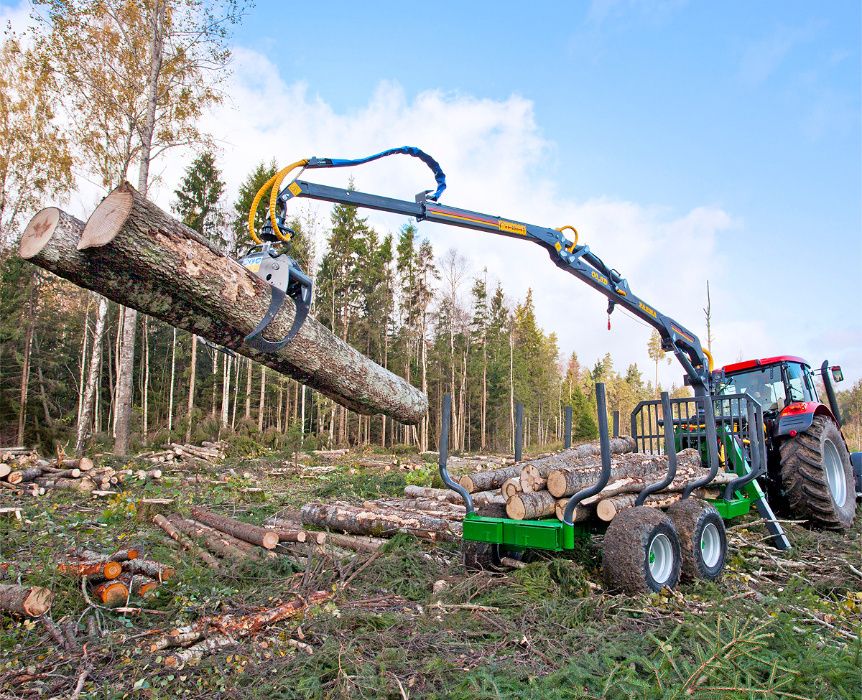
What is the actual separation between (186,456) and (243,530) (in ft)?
31.0

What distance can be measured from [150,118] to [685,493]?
13696 mm

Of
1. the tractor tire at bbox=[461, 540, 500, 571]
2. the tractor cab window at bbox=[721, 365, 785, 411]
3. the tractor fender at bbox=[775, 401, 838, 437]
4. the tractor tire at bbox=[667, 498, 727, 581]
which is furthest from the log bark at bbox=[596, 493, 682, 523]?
the tractor cab window at bbox=[721, 365, 785, 411]

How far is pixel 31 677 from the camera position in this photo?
304 cm

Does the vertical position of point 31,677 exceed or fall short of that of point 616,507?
it falls short

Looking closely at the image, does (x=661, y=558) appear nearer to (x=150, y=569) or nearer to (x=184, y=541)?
(x=150, y=569)

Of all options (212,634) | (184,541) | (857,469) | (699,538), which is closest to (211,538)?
(184,541)

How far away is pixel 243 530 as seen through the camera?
5.39 meters

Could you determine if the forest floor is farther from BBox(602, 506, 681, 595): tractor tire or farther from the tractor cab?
the tractor cab

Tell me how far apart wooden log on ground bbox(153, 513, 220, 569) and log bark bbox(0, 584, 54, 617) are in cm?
126

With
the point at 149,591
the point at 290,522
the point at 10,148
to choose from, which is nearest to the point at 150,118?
the point at 10,148

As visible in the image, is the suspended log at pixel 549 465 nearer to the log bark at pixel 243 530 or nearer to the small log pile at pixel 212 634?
the small log pile at pixel 212 634

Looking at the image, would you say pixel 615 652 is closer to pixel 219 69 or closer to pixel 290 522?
pixel 290 522

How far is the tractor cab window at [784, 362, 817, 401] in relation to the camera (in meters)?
7.82

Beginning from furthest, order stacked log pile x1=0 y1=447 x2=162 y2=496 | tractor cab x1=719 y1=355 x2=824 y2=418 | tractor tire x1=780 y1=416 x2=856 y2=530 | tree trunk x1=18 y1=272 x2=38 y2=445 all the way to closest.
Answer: tree trunk x1=18 y1=272 x2=38 y2=445 < stacked log pile x1=0 y1=447 x2=162 y2=496 < tractor cab x1=719 y1=355 x2=824 y2=418 < tractor tire x1=780 y1=416 x2=856 y2=530
